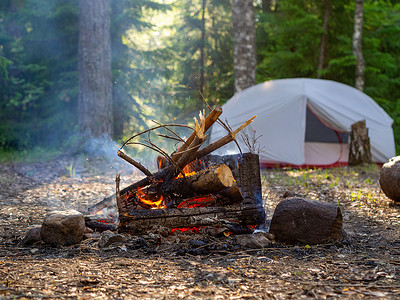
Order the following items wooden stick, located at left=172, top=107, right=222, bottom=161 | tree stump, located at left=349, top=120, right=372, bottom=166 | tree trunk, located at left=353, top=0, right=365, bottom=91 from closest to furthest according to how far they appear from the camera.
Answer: wooden stick, located at left=172, top=107, right=222, bottom=161
tree stump, located at left=349, top=120, right=372, bottom=166
tree trunk, located at left=353, top=0, right=365, bottom=91

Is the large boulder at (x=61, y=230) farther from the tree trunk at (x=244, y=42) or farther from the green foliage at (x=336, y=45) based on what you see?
the green foliage at (x=336, y=45)

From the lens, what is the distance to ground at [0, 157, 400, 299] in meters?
2.46

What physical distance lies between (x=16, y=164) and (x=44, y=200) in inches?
174

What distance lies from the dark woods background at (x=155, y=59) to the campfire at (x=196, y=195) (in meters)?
6.78

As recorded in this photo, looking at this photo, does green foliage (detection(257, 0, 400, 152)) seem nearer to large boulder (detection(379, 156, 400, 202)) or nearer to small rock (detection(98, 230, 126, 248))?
large boulder (detection(379, 156, 400, 202))

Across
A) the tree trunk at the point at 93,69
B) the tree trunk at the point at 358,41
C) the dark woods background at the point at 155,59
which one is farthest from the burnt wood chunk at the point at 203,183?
the tree trunk at the point at 358,41

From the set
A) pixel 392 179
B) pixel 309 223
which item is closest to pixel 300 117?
pixel 392 179

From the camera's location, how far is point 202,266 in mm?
2957

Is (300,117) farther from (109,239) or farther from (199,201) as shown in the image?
(109,239)

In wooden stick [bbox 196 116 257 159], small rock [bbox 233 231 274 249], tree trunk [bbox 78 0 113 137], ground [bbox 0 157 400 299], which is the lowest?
ground [bbox 0 157 400 299]

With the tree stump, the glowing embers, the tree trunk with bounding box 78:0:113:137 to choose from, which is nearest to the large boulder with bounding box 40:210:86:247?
the glowing embers

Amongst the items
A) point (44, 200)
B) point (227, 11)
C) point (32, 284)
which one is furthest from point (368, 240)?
point (227, 11)

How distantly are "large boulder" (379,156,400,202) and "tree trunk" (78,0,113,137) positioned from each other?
274 inches

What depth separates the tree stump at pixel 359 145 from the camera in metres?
9.18
